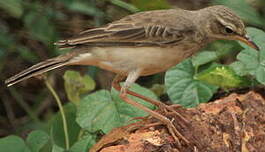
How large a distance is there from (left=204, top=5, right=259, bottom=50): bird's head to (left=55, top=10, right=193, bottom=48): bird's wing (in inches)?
10.2

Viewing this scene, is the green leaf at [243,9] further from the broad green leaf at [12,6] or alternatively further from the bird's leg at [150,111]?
the broad green leaf at [12,6]

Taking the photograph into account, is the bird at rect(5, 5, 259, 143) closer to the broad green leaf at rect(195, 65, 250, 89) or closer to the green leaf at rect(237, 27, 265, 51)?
the broad green leaf at rect(195, 65, 250, 89)

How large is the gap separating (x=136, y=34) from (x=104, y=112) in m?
0.78

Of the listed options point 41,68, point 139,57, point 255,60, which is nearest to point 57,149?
point 41,68

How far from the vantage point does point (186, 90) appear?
497 cm

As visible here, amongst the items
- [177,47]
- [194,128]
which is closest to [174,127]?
[194,128]

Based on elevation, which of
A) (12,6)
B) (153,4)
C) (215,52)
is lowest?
(215,52)

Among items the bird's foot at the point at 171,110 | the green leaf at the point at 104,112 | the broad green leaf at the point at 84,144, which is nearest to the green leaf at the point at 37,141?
the broad green leaf at the point at 84,144

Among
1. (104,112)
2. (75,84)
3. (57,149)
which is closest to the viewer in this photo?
(104,112)

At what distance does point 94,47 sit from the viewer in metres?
4.34

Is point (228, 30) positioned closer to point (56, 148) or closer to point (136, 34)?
point (136, 34)

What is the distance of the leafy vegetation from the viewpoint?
4637 millimetres

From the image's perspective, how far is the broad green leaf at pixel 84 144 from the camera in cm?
455

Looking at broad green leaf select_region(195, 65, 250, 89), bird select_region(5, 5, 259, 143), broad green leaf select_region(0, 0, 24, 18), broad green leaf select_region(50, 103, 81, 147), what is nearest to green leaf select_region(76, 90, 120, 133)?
bird select_region(5, 5, 259, 143)
